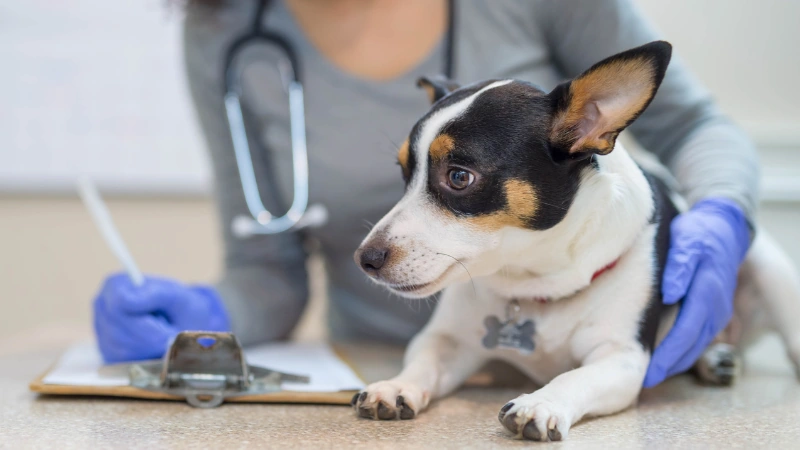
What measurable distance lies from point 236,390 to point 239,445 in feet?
0.82

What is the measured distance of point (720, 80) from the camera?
222 centimetres

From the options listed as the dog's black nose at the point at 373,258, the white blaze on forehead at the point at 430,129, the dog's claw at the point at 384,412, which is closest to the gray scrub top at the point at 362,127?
the white blaze on forehead at the point at 430,129

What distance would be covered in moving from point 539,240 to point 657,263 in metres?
0.19

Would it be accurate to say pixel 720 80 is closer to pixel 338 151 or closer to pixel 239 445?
pixel 338 151

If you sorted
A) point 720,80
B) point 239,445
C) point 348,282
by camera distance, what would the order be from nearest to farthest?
point 239,445
point 348,282
point 720,80

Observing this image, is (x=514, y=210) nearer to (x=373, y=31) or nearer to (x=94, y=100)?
(x=373, y=31)

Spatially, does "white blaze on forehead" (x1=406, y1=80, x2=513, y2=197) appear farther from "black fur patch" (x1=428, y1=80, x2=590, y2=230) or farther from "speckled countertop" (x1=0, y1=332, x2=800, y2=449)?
"speckled countertop" (x1=0, y1=332, x2=800, y2=449)

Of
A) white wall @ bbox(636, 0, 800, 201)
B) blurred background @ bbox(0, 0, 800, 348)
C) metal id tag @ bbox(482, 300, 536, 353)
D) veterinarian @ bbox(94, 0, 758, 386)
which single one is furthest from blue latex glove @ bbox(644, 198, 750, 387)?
blurred background @ bbox(0, 0, 800, 348)

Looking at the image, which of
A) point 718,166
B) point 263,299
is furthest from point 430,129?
point 263,299

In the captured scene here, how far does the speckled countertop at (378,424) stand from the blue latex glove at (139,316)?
0.53 ft

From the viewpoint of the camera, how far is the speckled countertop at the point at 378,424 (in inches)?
34.4

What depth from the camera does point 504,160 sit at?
0.99 m

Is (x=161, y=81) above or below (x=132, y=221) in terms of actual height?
above

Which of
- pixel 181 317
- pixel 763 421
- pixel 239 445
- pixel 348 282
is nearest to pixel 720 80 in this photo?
pixel 348 282
